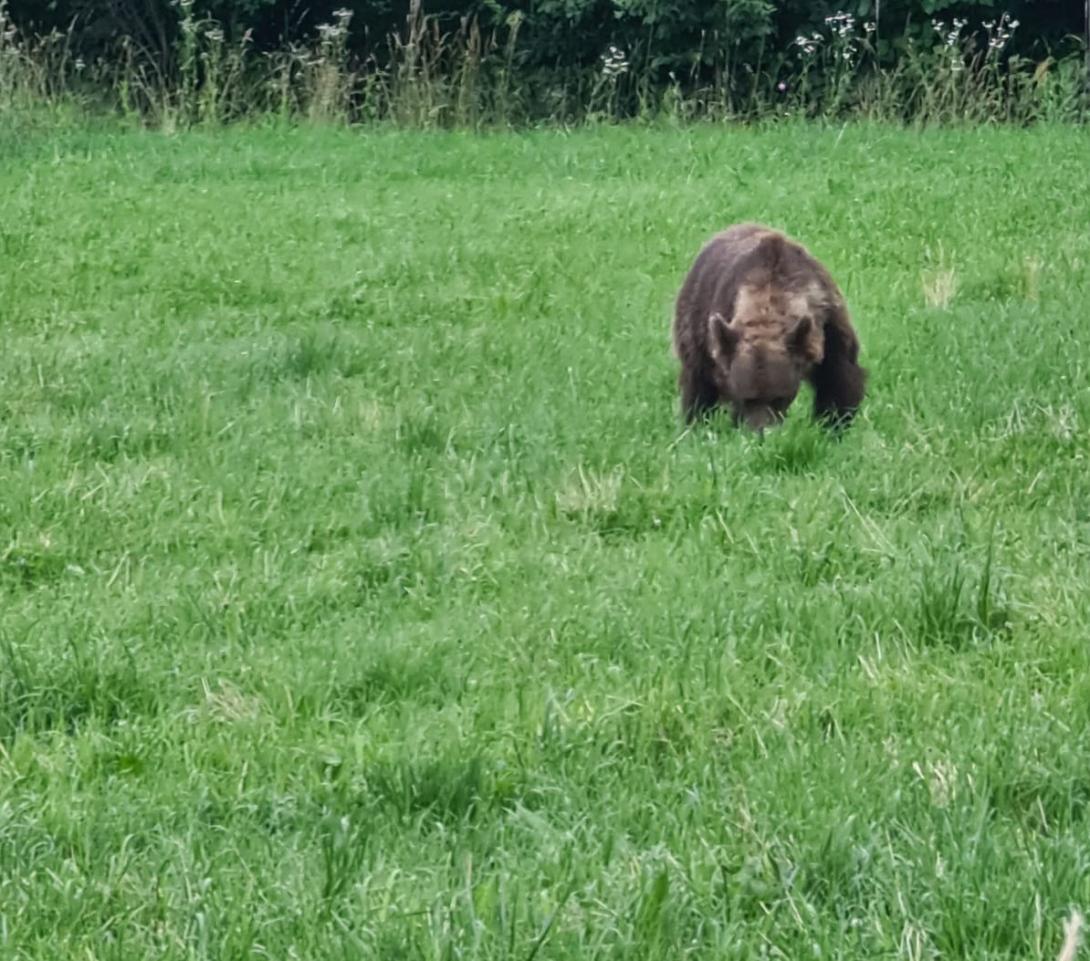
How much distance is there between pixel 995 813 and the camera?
11.1 feet

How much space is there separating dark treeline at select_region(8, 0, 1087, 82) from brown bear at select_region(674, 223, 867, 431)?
491 inches

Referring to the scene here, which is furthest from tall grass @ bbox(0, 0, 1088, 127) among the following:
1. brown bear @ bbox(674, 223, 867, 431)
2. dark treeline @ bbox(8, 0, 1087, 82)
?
brown bear @ bbox(674, 223, 867, 431)

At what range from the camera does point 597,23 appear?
20859 millimetres

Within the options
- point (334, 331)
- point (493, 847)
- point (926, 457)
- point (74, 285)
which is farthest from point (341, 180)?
point (493, 847)

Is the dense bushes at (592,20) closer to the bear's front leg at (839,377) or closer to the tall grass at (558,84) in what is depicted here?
the tall grass at (558,84)

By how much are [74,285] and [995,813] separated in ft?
23.6

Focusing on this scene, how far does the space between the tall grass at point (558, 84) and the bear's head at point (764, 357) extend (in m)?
9.34

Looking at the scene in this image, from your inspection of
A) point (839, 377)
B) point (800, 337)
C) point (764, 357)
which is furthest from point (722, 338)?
point (839, 377)

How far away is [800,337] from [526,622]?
2583 millimetres

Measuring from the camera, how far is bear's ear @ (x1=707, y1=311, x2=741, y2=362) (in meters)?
6.83

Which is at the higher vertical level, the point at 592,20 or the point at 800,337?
the point at 592,20

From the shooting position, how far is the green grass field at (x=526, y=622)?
3.09 meters

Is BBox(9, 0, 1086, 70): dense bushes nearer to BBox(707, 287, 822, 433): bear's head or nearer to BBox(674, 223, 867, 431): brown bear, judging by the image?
BBox(674, 223, 867, 431): brown bear

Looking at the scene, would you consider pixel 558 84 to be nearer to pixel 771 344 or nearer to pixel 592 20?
pixel 592 20
